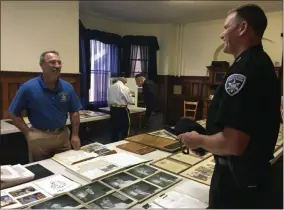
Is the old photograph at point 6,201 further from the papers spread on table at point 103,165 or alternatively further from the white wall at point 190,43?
the white wall at point 190,43

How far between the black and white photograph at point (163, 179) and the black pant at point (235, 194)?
0.27 m

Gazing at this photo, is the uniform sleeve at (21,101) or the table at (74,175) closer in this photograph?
the table at (74,175)

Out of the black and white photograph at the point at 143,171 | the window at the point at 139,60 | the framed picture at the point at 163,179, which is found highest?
the window at the point at 139,60

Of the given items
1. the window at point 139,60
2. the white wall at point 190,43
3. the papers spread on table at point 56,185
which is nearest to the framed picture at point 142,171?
the papers spread on table at point 56,185

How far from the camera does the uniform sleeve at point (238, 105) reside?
78cm

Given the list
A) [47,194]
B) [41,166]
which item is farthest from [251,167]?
[41,166]

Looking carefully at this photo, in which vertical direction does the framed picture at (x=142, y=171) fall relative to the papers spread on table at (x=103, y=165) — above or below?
below

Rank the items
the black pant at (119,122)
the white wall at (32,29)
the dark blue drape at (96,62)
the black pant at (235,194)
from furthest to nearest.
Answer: the dark blue drape at (96,62)
the black pant at (119,122)
the black pant at (235,194)
the white wall at (32,29)

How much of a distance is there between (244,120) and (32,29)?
830mm

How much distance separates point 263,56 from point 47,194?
1003 millimetres

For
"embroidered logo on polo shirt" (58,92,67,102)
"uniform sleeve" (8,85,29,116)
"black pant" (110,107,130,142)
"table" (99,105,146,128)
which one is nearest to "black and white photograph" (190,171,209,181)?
"embroidered logo on polo shirt" (58,92,67,102)

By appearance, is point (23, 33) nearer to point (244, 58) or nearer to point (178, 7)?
point (244, 58)

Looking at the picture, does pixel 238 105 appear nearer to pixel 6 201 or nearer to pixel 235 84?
pixel 235 84

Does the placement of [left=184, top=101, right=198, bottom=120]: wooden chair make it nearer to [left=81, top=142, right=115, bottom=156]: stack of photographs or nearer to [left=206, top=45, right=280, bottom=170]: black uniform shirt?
[left=81, top=142, right=115, bottom=156]: stack of photographs
